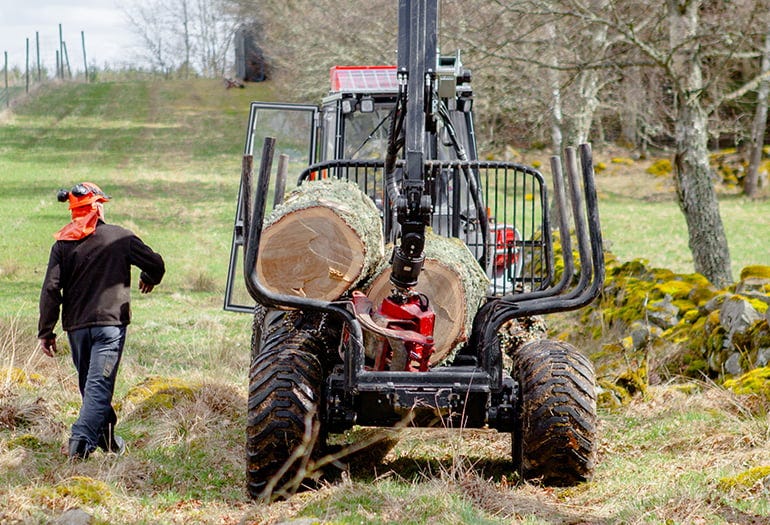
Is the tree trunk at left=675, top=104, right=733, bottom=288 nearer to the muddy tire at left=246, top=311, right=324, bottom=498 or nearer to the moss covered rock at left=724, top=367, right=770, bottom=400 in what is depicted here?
the moss covered rock at left=724, top=367, right=770, bottom=400

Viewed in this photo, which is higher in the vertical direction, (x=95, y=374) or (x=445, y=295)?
(x=445, y=295)

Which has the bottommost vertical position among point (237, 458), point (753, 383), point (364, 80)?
point (237, 458)

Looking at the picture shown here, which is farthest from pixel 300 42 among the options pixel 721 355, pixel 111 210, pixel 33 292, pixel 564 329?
pixel 721 355

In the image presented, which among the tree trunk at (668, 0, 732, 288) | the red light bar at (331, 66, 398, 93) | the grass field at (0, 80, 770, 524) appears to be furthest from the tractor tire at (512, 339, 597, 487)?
the tree trunk at (668, 0, 732, 288)

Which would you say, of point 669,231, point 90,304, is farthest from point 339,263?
point 669,231

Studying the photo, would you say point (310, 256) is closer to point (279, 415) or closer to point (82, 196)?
point (279, 415)

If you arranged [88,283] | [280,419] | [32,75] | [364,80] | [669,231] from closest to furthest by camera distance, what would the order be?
[280,419], [88,283], [364,80], [669,231], [32,75]

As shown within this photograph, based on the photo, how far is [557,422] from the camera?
5145 mm

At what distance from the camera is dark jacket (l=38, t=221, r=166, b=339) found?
592cm

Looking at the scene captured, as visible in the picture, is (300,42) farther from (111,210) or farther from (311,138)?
(311,138)

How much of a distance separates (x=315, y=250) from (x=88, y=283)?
5.00ft

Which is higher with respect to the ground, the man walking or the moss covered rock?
the man walking

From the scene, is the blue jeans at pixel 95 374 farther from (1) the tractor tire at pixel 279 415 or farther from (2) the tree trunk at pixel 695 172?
(2) the tree trunk at pixel 695 172

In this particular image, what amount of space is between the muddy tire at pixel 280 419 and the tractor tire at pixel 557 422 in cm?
110
